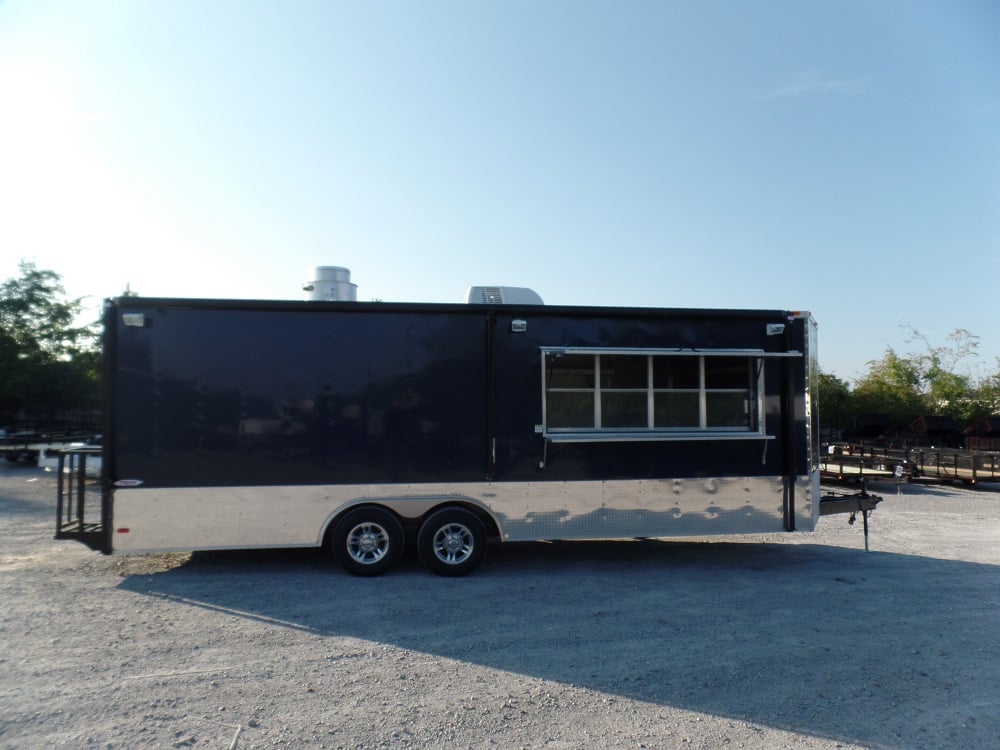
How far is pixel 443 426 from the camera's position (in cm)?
752

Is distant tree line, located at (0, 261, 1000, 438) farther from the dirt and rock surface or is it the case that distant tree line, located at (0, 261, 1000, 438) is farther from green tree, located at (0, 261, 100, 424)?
the dirt and rock surface

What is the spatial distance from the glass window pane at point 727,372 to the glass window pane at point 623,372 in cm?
80

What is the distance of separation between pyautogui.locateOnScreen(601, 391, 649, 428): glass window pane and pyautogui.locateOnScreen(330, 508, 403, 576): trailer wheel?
8.56ft

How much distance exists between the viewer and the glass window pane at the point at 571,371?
25.4ft

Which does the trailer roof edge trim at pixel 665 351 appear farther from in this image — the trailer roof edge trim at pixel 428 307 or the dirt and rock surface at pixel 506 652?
the dirt and rock surface at pixel 506 652

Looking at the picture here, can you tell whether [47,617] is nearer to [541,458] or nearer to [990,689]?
[541,458]

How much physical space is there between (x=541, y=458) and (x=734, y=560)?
2.82 meters

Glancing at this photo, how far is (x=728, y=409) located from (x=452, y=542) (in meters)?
3.53

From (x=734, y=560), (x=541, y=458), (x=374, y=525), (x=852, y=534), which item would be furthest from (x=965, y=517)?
(x=374, y=525)

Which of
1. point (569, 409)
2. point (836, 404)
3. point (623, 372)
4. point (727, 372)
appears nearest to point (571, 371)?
point (569, 409)

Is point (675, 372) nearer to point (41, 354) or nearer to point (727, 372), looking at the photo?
point (727, 372)

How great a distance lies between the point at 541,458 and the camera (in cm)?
760

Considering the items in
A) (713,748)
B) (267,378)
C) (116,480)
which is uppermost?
(267,378)

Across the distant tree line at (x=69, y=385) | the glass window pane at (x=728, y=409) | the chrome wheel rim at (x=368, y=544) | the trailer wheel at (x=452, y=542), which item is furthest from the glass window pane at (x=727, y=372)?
the distant tree line at (x=69, y=385)
